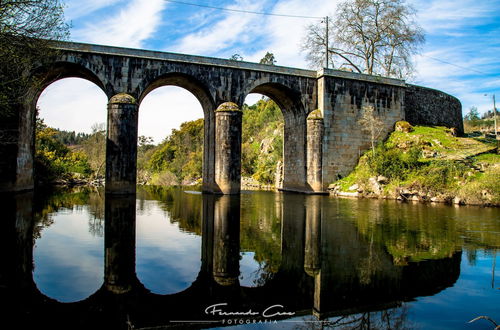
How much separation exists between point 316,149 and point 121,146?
1067 cm

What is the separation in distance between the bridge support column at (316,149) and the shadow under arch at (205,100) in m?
5.71

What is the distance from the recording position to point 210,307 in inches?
134

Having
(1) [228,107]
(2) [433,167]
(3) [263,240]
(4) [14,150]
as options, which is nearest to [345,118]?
(2) [433,167]

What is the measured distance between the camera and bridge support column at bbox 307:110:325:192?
20.8 m

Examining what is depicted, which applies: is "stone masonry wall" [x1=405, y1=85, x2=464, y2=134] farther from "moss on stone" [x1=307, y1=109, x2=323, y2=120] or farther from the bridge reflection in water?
the bridge reflection in water

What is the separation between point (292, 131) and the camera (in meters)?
23.1

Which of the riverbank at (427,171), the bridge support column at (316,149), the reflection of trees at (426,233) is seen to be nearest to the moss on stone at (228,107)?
the bridge support column at (316,149)

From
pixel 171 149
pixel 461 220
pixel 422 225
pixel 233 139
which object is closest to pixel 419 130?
pixel 233 139

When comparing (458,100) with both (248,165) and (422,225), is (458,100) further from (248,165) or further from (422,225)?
(422,225)

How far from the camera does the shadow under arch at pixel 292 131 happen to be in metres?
21.2

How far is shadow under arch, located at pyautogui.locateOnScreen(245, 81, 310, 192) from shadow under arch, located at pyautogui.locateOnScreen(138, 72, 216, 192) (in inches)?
91.9

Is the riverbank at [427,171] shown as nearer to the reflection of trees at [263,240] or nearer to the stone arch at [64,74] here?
the reflection of trees at [263,240]

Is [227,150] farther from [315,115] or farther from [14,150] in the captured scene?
[14,150]

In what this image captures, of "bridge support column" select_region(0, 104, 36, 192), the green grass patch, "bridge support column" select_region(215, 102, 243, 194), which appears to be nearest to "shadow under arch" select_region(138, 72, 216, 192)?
"bridge support column" select_region(215, 102, 243, 194)
